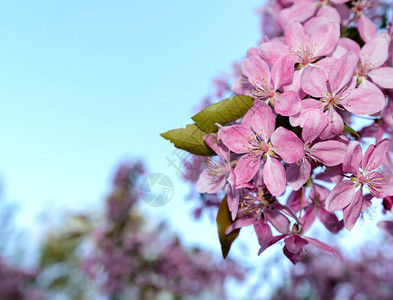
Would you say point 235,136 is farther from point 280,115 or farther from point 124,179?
point 124,179

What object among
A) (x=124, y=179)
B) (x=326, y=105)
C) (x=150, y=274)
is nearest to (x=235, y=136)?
(x=326, y=105)

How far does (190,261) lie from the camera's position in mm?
4883

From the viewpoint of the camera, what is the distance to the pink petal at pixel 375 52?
798 mm

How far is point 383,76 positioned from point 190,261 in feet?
14.8

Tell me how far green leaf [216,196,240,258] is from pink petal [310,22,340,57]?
1.36ft

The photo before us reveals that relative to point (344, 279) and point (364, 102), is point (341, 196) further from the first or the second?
point (344, 279)

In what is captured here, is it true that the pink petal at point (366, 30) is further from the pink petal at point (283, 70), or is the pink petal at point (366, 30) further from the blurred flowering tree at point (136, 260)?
the blurred flowering tree at point (136, 260)

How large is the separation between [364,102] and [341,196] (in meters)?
0.21

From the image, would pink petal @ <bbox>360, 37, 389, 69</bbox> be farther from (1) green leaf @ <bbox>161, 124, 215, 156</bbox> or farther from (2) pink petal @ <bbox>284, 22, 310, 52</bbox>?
(1) green leaf @ <bbox>161, 124, 215, 156</bbox>

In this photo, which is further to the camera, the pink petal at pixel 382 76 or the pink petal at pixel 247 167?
the pink petal at pixel 382 76

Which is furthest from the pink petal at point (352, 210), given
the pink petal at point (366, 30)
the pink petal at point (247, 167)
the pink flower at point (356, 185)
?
the pink petal at point (366, 30)

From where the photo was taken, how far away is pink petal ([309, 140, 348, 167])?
2.19 ft

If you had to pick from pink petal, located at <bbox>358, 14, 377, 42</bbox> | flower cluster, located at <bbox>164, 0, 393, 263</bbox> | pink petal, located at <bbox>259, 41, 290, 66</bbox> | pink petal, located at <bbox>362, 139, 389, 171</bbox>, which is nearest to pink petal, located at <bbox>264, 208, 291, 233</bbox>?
flower cluster, located at <bbox>164, 0, 393, 263</bbox>

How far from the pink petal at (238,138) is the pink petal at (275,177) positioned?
6cm
